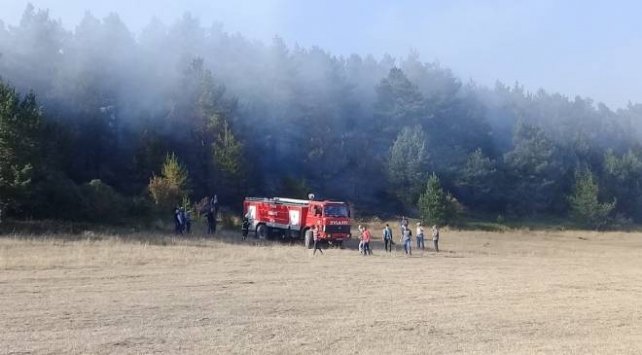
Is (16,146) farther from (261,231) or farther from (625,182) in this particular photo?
(625,182)

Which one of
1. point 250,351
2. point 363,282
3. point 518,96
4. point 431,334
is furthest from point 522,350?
point 518,96

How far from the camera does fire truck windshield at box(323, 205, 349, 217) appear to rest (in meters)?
35.1

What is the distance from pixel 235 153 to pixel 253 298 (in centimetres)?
3973

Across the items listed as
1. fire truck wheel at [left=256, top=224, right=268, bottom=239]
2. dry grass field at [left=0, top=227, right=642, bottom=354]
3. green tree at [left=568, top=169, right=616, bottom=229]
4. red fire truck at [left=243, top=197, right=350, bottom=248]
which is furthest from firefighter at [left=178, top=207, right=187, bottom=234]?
green tree at [left=568, top=169, right=616, bottom=229]

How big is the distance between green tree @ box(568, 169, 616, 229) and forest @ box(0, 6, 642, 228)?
0.45 feet

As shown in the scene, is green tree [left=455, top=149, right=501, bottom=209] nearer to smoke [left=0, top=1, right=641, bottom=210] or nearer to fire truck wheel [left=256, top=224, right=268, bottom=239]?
smoke [left=0, top=1, right=641, bottom=210]

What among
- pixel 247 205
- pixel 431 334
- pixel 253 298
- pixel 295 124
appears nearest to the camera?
pixel 431 334

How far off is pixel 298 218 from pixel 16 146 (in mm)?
14406

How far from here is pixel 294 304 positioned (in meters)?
15.2

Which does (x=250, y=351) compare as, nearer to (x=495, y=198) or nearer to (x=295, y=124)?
(x=295, y=124)

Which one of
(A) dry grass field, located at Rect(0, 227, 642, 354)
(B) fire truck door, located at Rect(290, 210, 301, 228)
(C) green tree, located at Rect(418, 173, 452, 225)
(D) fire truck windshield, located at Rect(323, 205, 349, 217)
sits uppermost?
(C) green tree, located at Rect(418, 173, 452, 225)

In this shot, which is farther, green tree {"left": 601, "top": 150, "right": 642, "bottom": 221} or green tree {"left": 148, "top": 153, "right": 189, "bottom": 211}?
green tree {"left": 601, "top": 150, "right": 642, "bottom": 221}

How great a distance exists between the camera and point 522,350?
11.0m

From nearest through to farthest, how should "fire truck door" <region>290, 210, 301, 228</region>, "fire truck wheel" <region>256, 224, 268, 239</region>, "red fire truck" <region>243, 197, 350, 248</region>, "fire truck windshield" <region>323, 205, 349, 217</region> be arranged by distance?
"red fire truck" <region>243, 197, 350, 248</region> → "fire truck windshield" <region>323, 205, 349, 217</region> → "fire truck door" <region>290, 210, 301, 228</region> → "fire truck wheel" <region>256, 224, 268, 239</region>
